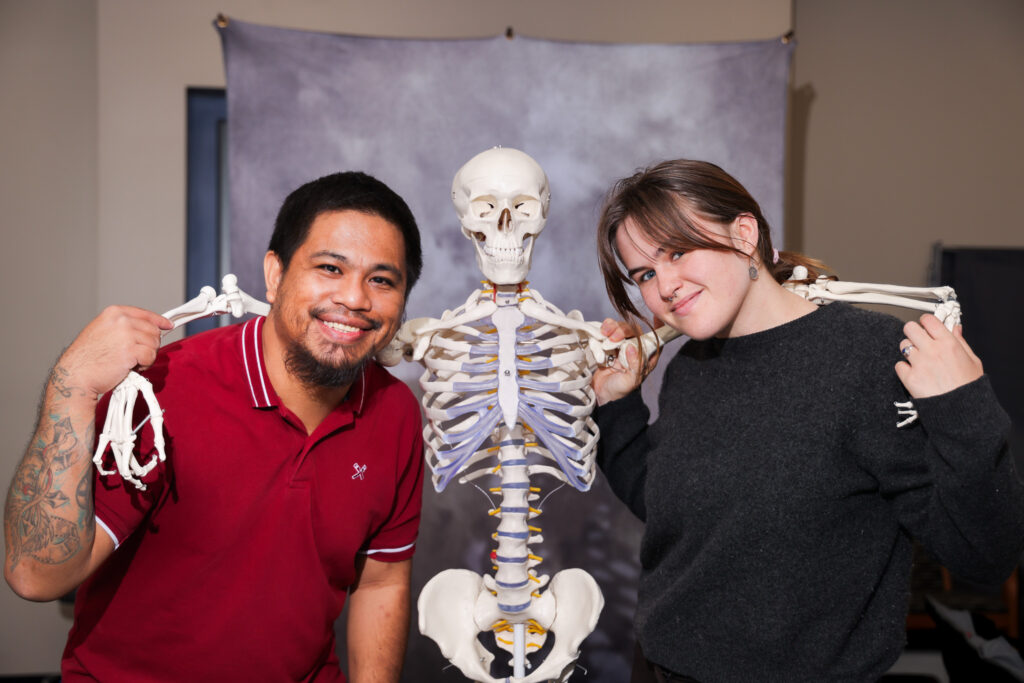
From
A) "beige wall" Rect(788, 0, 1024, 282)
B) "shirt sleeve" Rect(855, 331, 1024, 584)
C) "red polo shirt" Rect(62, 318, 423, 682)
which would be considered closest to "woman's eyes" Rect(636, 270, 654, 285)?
"shirt sleeve" Rect(855, 331, 1024, 584)

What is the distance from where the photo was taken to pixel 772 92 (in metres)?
3.06

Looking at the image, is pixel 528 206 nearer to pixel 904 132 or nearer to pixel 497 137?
pixel 497 137

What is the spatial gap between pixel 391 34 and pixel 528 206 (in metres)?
1.92

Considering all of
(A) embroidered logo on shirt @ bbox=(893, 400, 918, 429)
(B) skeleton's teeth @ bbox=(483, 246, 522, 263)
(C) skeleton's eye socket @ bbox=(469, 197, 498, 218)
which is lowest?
(A) embroidered logo on shirt @ bbox=(893, 400, 918, 429)

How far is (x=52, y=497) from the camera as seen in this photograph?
138 centimetres

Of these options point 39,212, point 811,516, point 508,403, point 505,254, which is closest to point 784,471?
point 811,516

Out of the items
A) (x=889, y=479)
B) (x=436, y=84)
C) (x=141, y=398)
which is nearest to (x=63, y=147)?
(x=436, y=84)

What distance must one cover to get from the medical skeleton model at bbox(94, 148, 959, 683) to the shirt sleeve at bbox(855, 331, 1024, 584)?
38cm

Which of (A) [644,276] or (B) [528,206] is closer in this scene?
(A) [644,276]

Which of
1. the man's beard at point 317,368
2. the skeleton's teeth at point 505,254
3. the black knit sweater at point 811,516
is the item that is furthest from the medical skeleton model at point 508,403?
the black knit sweater at point 811,516

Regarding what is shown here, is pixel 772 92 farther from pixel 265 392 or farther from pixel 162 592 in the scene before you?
pixel 162 592

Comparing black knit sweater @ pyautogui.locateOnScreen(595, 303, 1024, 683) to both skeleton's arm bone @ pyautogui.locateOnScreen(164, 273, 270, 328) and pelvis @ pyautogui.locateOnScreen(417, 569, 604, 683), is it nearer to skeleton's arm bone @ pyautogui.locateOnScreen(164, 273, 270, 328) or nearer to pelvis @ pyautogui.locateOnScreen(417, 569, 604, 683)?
pelvis @ pyautogui.locateOnScreen(417, 569, 604, 683)

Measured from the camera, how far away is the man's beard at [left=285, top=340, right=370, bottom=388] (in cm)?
160

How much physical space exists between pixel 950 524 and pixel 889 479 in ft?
0.40
